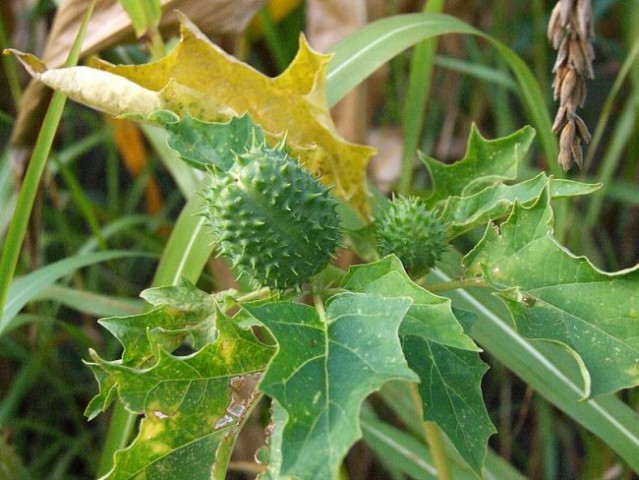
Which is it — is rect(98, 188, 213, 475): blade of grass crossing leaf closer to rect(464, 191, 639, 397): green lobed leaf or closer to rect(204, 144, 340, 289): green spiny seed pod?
rect(204, 144, 340, 289): green spiny seed pod

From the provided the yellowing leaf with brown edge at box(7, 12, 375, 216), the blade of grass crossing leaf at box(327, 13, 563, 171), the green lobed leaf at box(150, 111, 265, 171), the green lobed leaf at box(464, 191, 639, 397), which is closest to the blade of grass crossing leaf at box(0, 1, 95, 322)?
the yellowing leaf with brown edge at box(7, 12, 375, 216)

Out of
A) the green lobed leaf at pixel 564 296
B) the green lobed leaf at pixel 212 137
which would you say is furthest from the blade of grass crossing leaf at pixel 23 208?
the green lobed leaf at pixel 564 296

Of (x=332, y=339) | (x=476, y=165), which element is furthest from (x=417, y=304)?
(x=476, y=165)

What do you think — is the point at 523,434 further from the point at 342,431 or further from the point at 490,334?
the point at 342,431

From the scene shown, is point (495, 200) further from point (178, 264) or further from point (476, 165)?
point (178, 264)

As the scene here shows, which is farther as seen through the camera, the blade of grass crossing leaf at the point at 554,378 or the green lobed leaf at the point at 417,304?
the blade of grass crossing leaf at the point at 554,378

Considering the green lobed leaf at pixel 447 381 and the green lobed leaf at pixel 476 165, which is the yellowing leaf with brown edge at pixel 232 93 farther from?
the green lobed leaf at pixel 447 381
